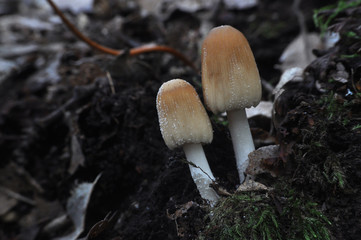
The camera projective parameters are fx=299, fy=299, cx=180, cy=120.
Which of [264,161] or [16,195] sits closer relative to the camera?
[264,161]

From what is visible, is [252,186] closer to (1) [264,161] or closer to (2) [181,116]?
(1) [264,161]

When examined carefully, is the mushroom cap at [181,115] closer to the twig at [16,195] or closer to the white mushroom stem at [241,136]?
the white mushroom stem at [241,136]

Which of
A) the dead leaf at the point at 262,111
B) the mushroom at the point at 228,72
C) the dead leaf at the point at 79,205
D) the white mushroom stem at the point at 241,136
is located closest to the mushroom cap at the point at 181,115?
the mushroom at the point at 228,72

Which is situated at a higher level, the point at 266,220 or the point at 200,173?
the point at 200,173

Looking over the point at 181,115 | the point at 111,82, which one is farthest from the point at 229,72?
the point at 111,82

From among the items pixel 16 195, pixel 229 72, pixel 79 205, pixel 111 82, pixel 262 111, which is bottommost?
pixel 16 195

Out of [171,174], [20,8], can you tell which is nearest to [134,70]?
[171,174]
